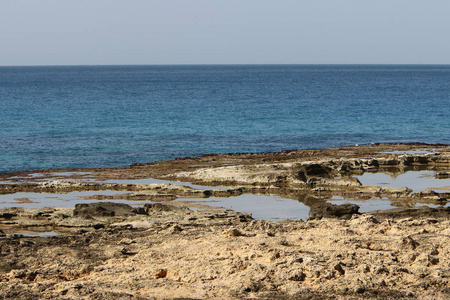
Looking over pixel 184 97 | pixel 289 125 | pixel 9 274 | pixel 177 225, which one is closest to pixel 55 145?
pixel 289 125

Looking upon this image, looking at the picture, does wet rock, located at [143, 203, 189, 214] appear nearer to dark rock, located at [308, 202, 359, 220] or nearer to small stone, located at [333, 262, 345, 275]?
dark rock, located at [308, 202, 359, 220]

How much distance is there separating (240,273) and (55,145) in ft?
105

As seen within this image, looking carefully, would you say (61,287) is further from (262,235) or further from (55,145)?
(55,145)

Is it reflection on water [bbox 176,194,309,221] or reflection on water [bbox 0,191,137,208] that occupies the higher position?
reflection on water [bbox 176,194,309,221]

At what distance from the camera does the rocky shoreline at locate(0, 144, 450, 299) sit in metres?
12.0

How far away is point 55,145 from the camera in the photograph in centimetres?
4234

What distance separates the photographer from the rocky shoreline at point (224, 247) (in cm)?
1198

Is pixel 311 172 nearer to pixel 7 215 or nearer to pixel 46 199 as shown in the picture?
pixel 46 199

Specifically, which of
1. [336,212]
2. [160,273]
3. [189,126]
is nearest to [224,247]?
[160,273]

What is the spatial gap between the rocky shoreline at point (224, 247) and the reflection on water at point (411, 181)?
2.56 ft

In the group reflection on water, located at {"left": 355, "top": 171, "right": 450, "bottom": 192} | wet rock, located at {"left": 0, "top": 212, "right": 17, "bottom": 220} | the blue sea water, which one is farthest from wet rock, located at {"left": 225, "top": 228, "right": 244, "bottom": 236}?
the blue sea water

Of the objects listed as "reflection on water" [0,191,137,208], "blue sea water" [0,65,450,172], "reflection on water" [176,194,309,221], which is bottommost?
"blue sea water" [0,65,450,172]

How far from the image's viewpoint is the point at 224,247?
14281 mm

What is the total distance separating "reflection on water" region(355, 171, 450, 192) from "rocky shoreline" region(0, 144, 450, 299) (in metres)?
0.78
